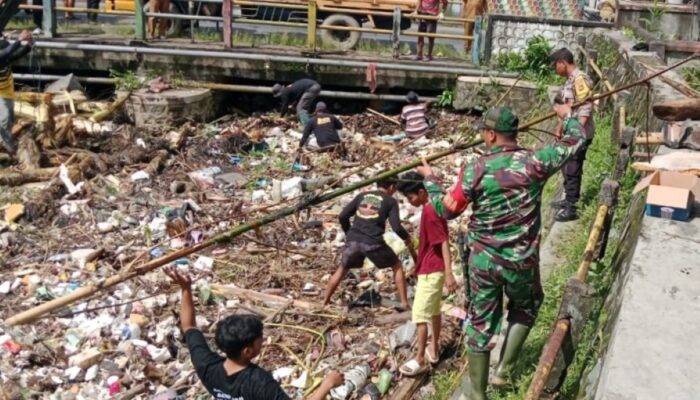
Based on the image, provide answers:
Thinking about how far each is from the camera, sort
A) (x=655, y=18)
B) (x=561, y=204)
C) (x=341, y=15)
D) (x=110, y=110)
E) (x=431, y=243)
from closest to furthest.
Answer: (x=431, y=243)
(x=561, y=204)
(x=110, y=110)
(x=655, y=18)
(x=341, y=15)

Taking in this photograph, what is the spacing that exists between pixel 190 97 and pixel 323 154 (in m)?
2.56

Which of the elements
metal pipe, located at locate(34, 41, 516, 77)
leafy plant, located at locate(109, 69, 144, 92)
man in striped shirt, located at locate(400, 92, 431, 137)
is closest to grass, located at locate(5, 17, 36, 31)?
metal pipe, located at locate(34, 41, 516, 77)

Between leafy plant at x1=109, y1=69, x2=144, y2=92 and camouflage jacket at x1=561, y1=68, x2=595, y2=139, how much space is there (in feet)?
25.7

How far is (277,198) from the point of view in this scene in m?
10.6

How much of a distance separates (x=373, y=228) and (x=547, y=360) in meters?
3.31

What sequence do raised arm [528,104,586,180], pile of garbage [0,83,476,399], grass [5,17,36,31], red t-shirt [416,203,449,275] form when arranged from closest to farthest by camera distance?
raised arm [528,104,586,180] < red t-shirt [416,203,449,275] < pile of garbage [0,83,476,399] < grass [5,17,36,31]

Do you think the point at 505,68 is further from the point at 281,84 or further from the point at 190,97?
the point at 190,97

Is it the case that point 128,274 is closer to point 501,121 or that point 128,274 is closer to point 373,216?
point 501,121

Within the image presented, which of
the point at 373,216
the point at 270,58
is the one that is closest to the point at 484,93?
the point at 270,58

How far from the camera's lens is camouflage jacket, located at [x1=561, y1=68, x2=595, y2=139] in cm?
736

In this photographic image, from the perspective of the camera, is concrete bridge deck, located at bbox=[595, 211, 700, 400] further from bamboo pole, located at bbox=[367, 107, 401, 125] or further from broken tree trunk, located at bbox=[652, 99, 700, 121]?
bamboo pole, located at bbox=[367, 107, 401, 125]

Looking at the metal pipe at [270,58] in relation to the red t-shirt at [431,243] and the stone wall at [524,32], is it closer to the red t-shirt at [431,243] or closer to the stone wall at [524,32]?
the stone wall at [524,32]

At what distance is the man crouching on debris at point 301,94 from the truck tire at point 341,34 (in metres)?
2.17

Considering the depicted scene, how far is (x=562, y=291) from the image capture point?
6.11 metres
